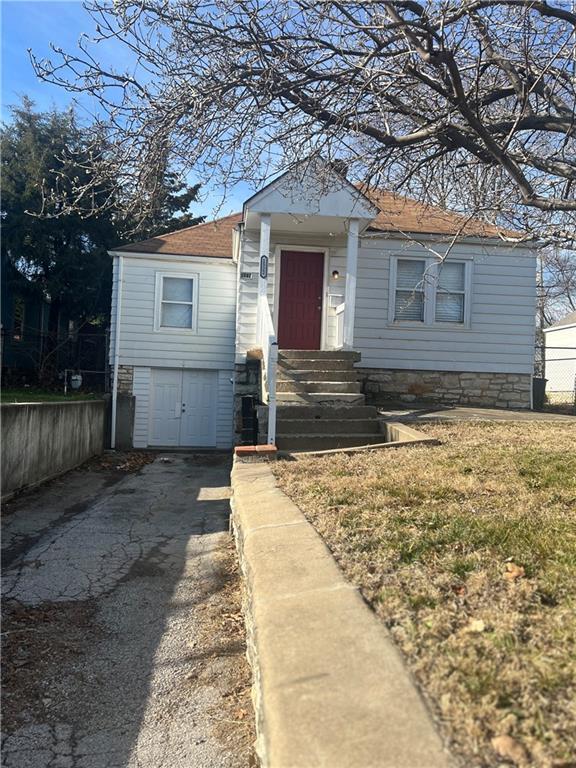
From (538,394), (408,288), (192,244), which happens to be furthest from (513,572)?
(192,244)

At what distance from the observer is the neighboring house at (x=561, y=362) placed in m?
26.1

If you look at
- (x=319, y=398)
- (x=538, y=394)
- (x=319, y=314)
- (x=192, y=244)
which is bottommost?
(x=319, y=398)

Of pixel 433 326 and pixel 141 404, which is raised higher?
pixel 433 326

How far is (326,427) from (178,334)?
716 centimetres

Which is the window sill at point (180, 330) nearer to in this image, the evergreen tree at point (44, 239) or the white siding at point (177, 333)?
the white siding at point (177, 333)

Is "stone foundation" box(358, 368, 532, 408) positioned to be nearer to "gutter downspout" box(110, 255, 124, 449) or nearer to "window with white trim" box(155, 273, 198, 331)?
"window with white trim" box(155, 273, 198, 331)

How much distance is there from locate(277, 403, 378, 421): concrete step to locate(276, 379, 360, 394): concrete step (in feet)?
1.47

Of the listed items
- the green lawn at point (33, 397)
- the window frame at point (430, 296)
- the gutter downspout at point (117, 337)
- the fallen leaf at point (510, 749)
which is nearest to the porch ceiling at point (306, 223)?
the window frame at point (430, 296)

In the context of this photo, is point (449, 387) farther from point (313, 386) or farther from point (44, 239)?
point (44, 239)

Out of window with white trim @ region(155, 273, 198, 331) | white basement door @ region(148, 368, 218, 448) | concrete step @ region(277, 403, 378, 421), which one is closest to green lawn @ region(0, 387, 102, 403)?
white basement door @ region(148, 368, 218, 448)

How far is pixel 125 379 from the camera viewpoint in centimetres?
1423

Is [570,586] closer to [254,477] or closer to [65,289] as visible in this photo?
[254,477]

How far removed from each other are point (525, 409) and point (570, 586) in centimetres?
1074

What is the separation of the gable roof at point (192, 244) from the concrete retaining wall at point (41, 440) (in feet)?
15.0
